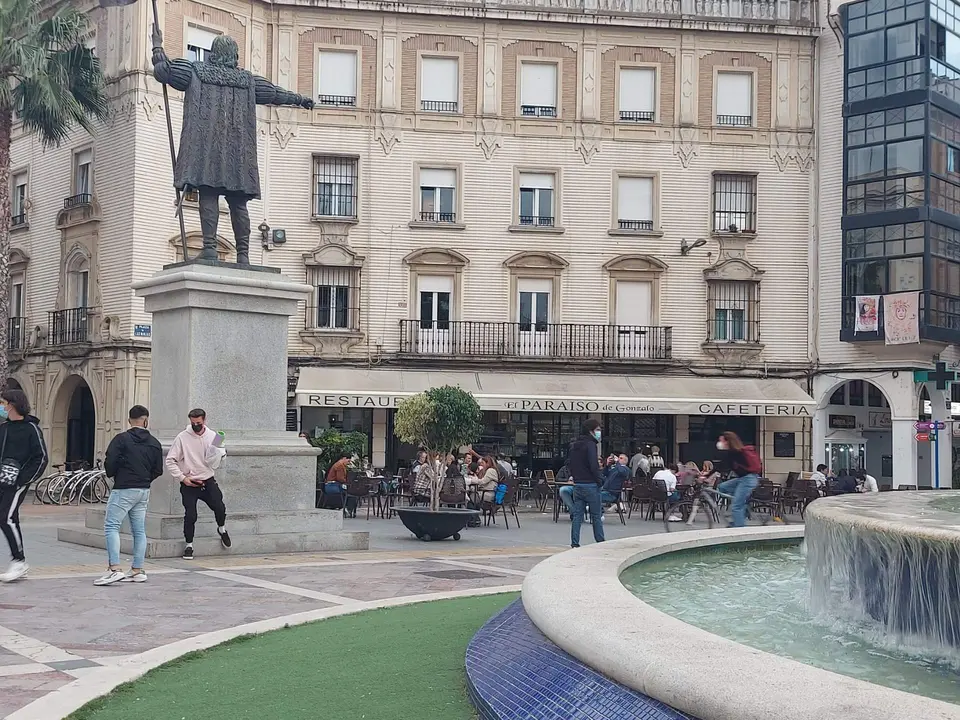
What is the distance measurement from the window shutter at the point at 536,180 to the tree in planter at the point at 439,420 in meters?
14.1

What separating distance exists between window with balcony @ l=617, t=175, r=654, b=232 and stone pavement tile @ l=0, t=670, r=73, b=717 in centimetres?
2719

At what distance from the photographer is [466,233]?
104 feet

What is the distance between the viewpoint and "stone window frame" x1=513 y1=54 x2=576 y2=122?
1252 inches

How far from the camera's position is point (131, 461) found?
10.4 metres

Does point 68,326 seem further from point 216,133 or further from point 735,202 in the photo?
point 216,133

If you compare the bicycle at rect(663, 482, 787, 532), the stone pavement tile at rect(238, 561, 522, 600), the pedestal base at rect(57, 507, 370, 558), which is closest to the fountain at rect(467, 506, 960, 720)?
the stone pavement tile at rect(238, 561, 522, 600)

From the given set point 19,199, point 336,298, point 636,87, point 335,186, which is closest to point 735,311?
point 636,87

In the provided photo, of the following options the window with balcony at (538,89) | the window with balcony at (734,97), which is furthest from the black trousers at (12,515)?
the window with balcony at (734,97)

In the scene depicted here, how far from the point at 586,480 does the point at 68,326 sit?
20.5m

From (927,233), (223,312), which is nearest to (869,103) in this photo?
(927,233)

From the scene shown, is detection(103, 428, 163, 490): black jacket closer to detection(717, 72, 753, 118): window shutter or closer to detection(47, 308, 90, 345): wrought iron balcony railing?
detection(47, 308, 90, 345): wrought iron balcony railing

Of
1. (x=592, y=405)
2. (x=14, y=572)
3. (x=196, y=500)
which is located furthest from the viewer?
(x=592, y=405)

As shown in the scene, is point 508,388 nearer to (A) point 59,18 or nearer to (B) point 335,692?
(A) point 59,18

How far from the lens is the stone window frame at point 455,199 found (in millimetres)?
31516
